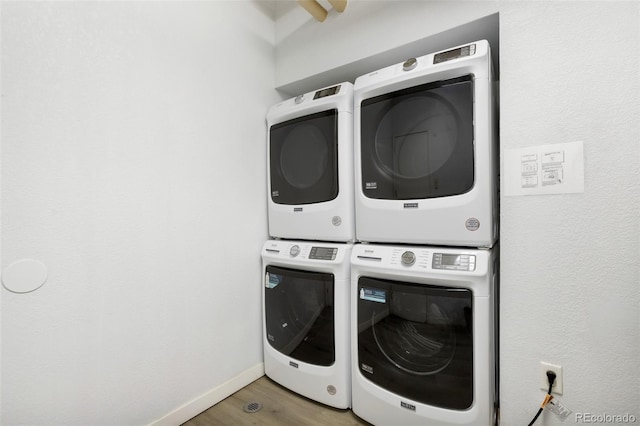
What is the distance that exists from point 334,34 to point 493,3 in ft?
2.50

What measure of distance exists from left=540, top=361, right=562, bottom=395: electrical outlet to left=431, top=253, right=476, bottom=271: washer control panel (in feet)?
1.44

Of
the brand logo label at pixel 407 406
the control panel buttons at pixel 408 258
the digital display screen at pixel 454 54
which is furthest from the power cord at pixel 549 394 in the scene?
the digital display screen at pixel 454 54

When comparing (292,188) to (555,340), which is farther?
(292,188)

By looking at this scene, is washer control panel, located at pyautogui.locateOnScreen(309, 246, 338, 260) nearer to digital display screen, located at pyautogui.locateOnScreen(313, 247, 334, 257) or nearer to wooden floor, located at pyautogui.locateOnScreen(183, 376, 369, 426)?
digital display screen, located at pyautogui.locateOnScreen(313, 247, 334, 257)

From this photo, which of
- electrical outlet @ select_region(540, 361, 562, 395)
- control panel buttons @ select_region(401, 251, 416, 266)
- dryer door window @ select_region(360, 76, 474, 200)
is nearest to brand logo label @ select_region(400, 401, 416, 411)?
electrical outlet @ select_region(540, 361, 562, 395)

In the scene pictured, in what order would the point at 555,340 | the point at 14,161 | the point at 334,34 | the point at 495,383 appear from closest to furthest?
the point at 14,161, the point at 555,340, the point at 495,383, the point at 334,34

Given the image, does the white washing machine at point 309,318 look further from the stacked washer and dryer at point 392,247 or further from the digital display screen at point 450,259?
the digital display screen at point 450,259

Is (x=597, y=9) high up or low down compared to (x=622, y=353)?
up

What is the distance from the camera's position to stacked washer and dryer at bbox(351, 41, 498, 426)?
1.09 meters

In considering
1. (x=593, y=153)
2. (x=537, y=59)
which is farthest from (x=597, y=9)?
(x=593, y=153)

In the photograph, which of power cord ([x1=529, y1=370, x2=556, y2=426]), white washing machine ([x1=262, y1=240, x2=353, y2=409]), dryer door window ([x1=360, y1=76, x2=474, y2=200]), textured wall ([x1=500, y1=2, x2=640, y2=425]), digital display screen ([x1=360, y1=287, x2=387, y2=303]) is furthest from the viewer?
white washing machine ([x1=262, y1=240, x2=353, y2=409])

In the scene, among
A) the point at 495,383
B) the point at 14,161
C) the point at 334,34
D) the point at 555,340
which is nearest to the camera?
the point at 14,161

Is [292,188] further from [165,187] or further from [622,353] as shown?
[622,353]

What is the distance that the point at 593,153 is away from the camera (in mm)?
963
